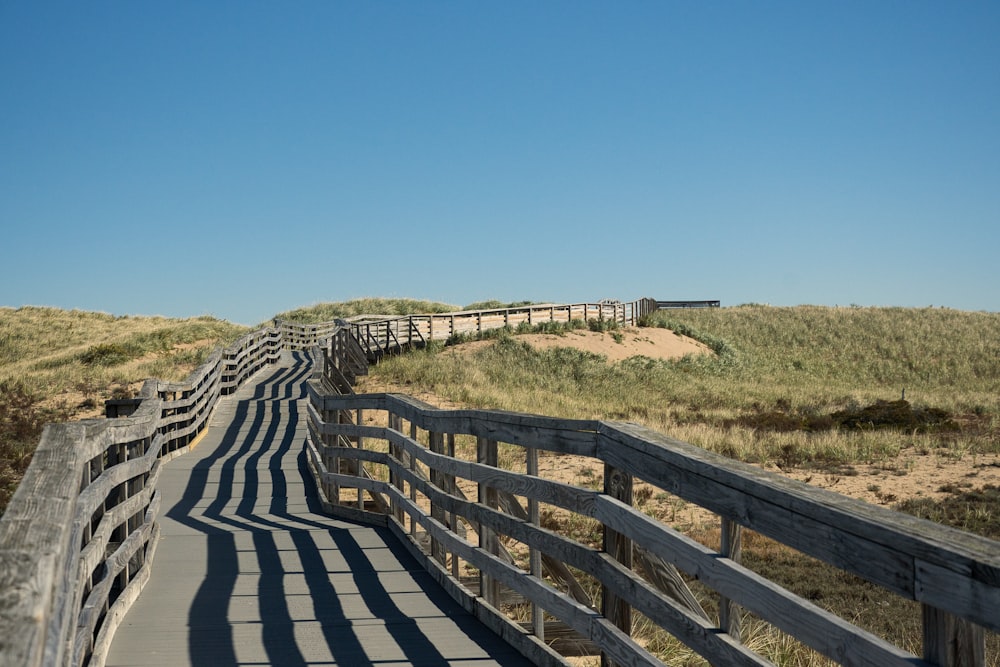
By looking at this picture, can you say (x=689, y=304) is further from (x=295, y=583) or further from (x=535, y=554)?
(x=535, y=554)

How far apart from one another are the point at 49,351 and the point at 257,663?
5096cm

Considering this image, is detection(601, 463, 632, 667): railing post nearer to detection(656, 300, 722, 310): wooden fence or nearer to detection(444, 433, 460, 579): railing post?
detection(444, 433, 460, 579): railing post

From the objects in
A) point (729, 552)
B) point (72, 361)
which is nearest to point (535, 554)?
point (729, 552)

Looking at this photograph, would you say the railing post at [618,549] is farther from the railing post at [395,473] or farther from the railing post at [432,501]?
the railing post at [395,473]

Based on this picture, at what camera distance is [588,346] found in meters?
44.1

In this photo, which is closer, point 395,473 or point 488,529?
point 488,529

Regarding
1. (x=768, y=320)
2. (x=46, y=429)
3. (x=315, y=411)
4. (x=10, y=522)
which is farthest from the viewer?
(x=768, y=320)

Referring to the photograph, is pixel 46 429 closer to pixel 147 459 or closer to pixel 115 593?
pixel 115 593

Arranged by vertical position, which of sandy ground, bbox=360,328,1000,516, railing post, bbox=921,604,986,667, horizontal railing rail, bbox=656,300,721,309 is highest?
horizontal railing rail, bbox=656,300,721,309

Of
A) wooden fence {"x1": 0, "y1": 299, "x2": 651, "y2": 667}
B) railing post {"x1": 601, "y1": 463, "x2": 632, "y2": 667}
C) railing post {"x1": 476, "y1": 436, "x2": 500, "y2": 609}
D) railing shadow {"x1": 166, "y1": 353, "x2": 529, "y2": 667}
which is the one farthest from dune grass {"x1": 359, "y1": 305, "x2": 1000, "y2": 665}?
wooden fence {"x1": 0, "y1": 299, "x2": 651, "y2": 667}

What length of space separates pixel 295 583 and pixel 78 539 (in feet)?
10.7

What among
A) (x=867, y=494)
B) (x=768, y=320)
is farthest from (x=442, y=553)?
(x=768, y=320)

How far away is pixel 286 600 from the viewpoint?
6.91 meters

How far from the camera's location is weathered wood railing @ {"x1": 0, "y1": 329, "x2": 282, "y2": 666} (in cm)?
223
